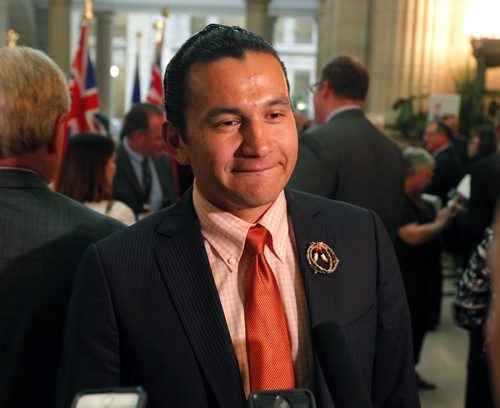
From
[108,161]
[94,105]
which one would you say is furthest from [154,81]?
[108,161]

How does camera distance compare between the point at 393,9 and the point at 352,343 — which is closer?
the point at 352,343

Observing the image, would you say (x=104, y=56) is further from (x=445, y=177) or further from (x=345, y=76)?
(x=345, y=76)

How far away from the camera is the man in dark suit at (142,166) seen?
6664 mm

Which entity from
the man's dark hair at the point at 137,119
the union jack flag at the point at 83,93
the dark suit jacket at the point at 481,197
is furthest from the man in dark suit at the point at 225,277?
the union jack flag at the point at 83,93

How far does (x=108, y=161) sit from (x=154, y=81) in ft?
22.8

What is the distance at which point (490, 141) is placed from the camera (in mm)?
10281

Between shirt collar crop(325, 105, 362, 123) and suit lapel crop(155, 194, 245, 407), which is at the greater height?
shirt collar crop(325, 105, 362, 123)

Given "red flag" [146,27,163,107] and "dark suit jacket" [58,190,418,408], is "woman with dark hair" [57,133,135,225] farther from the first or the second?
"red flag" [146,27,163,107]

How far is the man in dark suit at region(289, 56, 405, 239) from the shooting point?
16.5 ft

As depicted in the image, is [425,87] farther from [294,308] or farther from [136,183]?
[294,308]

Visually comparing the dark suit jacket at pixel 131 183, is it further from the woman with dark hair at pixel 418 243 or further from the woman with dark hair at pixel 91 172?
the woman with dark hair at pixel 418 243

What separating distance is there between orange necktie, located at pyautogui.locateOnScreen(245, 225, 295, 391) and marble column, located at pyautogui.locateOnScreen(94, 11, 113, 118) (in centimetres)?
4208

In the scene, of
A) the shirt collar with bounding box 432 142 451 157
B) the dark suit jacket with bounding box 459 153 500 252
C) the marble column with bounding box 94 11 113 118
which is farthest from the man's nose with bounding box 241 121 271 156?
the marble column with bounding box 94 11 113 118

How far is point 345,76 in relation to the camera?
5.24 metres
